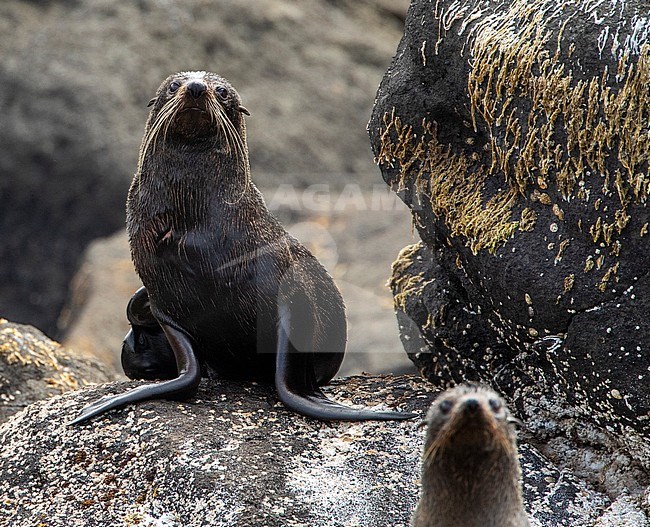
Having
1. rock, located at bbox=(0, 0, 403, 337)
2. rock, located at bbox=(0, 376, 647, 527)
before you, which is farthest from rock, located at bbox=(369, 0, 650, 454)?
rock, located at bbox=(0, 0, 403, 337)

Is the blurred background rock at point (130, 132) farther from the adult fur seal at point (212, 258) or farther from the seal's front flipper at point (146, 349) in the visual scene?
the adult fur seal at point (212, 258)

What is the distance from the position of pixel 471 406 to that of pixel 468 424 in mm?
85

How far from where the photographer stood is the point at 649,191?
4672mm

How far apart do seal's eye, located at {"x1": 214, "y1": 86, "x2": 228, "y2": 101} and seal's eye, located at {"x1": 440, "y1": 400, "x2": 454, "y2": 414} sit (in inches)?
115

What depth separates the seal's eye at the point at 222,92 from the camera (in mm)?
6301

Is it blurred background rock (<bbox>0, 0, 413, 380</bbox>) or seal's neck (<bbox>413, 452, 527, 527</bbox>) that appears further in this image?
blurred background rock (<bbox>0, 0, 413, 380</bbox>)

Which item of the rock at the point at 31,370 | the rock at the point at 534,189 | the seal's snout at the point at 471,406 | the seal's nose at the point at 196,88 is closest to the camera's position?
the seal's snout at the point at 471,406

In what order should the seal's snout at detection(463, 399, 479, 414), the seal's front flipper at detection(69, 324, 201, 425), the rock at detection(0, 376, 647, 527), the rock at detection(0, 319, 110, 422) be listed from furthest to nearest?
the rock at detection(0, 319, 110, 422) < the seal's front flipper at detection(69, 324, 201, 425) < the rock at detection(0, 376, 647, 527) < the seal's snout at detection(463, 399, 479, 414)

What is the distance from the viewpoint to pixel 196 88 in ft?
19.5

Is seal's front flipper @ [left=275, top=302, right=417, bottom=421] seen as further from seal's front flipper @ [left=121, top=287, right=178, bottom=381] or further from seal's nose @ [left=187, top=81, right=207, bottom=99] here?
seal's nose @ [left=187, top=81, right=207, bottom=99]

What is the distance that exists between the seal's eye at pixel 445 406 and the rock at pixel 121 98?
10.3 meters

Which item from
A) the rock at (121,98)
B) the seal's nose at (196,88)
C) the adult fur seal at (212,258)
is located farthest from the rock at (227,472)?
the rock at (121,98)

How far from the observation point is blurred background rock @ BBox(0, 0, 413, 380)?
13781mm

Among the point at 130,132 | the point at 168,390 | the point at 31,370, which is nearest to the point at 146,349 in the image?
the point at 168,390
